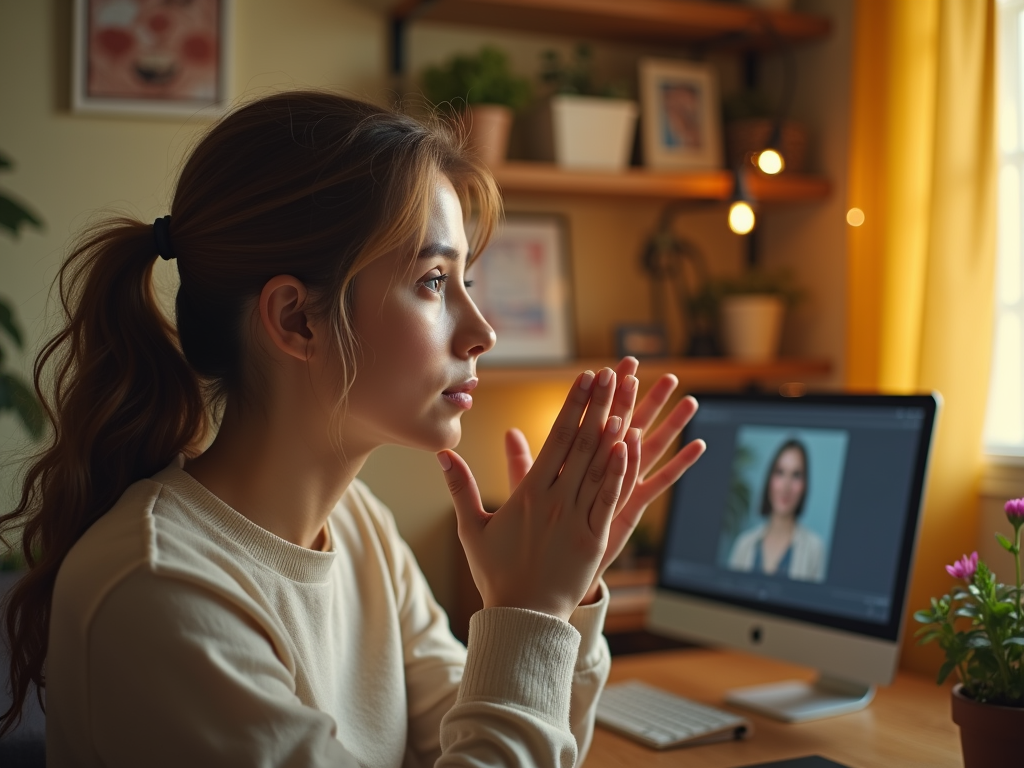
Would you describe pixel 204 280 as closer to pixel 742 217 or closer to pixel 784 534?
pixel 784 534

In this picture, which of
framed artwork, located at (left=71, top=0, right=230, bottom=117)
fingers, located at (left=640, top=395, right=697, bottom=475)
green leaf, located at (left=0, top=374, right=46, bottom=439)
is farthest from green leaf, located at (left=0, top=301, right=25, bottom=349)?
fingers, located at (left=640, top=395, right=697, bottom=475)

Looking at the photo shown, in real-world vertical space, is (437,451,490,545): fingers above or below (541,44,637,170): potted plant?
below

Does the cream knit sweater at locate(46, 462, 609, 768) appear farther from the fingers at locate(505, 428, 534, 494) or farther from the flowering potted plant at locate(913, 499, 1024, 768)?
the flowering potted plant at locate(913, 499, 1024, 768)

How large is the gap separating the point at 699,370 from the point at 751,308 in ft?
0.68

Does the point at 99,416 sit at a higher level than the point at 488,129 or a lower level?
lower

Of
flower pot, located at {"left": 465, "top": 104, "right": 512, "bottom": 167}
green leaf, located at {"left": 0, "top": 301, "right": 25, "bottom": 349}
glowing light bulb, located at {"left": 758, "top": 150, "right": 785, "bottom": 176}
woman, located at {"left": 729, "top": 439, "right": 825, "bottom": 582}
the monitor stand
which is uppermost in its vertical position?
flower pot, located at {"left": 465, "top": 104, "right": 512, "bottom": 167}

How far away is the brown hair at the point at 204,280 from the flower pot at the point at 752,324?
1.43 m

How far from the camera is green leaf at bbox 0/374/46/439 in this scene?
1.92 metres

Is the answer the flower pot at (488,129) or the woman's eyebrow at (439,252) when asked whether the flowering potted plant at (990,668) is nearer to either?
the woman's eyebrow at (439,252)

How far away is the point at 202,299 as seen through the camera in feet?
3.82

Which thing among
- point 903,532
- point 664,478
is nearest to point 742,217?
point 903,532

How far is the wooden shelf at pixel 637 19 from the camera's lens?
7.52 ft

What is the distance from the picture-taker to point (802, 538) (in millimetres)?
1655

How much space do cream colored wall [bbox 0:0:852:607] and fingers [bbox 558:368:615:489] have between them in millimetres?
992
